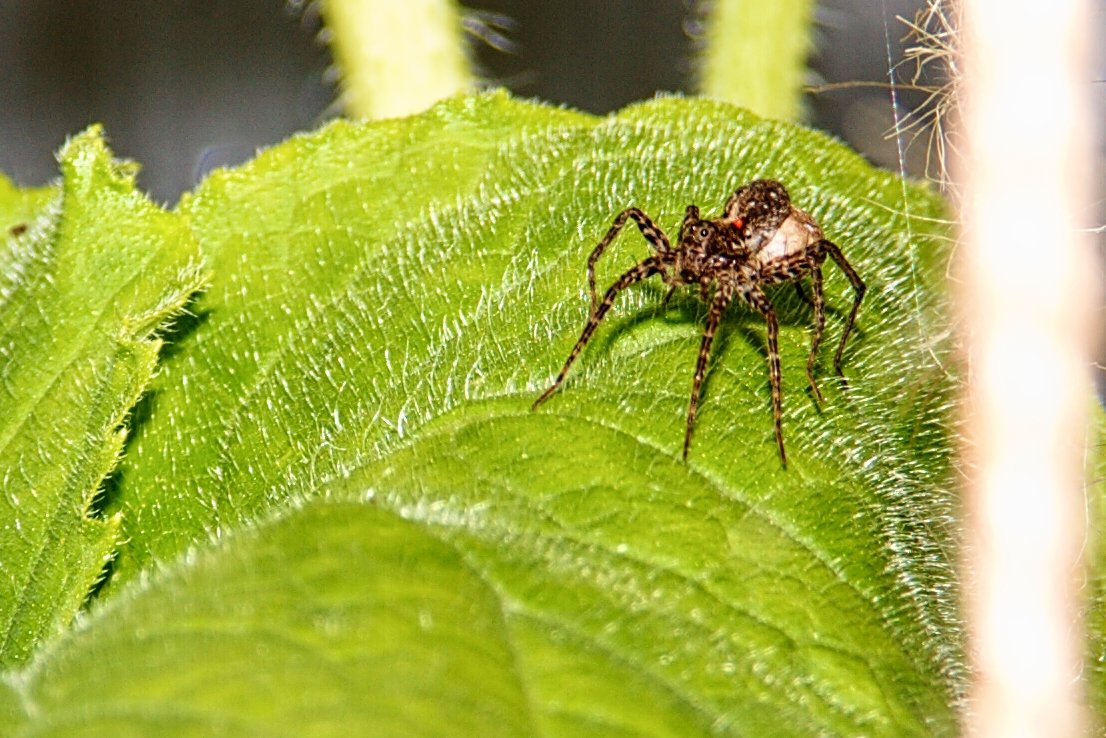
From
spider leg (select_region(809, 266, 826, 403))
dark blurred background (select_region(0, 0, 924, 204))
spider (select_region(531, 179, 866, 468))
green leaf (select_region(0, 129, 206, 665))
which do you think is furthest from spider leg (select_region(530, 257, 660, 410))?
dark blurred background (select_region(0, 0, 924, 204))

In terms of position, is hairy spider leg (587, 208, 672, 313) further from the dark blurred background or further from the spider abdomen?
the dark blurred background

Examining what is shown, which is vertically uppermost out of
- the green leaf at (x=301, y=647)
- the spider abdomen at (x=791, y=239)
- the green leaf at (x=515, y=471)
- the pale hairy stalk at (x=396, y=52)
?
the pale hairy stalk at (x=396, y=52)

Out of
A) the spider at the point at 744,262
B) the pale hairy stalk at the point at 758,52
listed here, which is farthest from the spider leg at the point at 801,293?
the pale hairy stalk at the point at 758,52

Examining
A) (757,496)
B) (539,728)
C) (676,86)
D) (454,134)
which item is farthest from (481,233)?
(676,86)

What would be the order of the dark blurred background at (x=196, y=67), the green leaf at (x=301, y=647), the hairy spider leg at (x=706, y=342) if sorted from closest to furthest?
1. the green leaf at (x=301, y=647)
2. the hairy spider leg at (x=706, y=342)
3. the dark blurred background at (x=196, y=67)

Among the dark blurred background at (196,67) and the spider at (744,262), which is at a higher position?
the dark blurred background at (196,67)

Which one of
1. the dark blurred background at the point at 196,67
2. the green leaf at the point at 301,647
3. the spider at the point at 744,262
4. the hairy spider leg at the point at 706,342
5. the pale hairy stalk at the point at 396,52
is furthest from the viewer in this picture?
the dark blurred background at the point at 196,67

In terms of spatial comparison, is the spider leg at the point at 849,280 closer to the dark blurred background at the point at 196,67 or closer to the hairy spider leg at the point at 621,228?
the hairy spider leg at the point at 621,228

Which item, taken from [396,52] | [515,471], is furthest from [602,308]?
[396,52]

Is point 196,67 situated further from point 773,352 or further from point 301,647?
point 301,647
